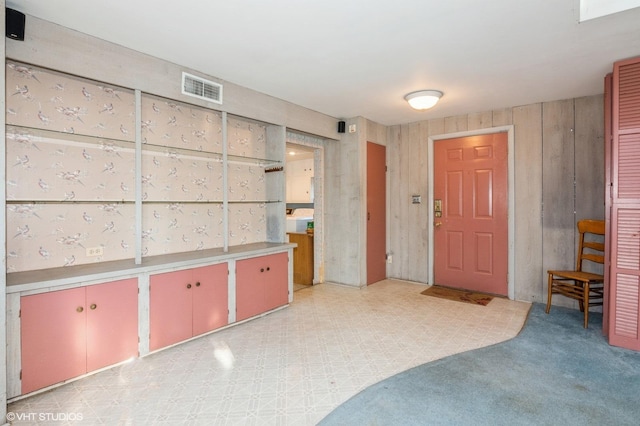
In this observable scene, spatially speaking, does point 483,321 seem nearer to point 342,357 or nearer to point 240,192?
point 342,357

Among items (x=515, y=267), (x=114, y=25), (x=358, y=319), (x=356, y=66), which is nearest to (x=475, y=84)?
(x=356, y=66)

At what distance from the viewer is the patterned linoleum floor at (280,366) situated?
6.52 feet

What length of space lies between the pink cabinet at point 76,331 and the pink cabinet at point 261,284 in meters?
1.03

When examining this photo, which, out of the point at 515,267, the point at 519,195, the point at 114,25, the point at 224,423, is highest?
the point at 114,25

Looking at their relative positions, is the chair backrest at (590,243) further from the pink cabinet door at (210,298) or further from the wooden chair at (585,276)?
the pink cabinet door at (210,298)

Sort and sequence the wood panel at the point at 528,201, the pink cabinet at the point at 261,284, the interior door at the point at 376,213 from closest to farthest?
the pink cabinet at the point at 261,284
the wood panel at the point at 528,201
the interior door at the point at 376,213

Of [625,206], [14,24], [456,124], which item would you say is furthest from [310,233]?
[14,24]

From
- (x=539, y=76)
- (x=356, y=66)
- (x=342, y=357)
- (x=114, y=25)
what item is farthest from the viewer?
(x=539, y=76)

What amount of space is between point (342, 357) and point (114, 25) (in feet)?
9.99

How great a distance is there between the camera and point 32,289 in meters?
2.10

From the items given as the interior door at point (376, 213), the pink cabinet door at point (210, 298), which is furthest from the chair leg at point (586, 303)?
the pink cabinet door at point (210, 298)

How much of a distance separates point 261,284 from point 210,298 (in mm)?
634

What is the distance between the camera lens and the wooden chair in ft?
10.9

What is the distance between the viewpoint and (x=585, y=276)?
11.2 ft
